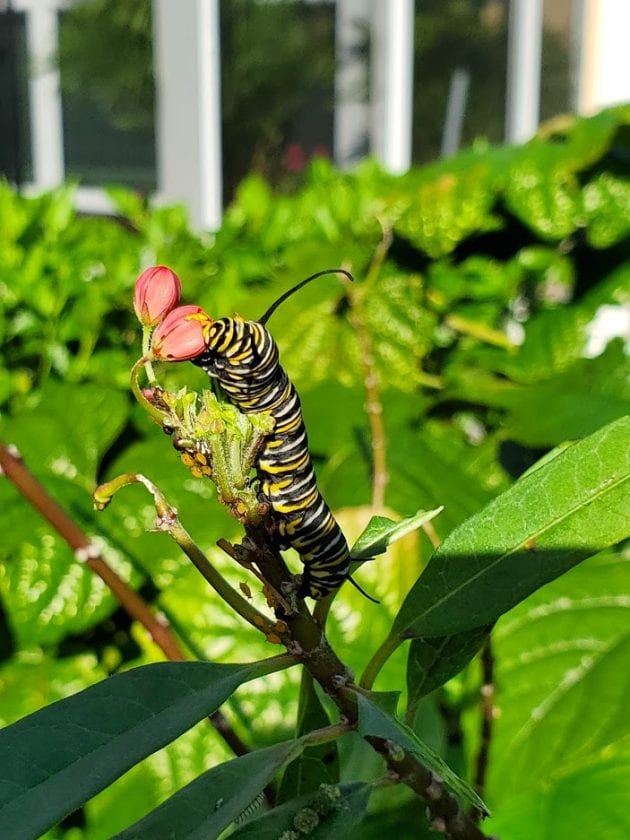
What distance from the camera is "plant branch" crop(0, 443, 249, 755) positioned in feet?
2.36

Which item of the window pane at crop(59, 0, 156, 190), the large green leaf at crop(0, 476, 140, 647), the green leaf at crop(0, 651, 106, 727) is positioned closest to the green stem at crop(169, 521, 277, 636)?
the large green leaf at crop(0, 476, 140, 647)

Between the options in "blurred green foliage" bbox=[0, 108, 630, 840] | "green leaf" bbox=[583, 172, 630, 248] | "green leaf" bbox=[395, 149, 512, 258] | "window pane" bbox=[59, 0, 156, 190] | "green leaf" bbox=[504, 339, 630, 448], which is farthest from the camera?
"window pane" bbox=[59, 0, 156, 190]

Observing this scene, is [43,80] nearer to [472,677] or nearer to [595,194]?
[595,194]

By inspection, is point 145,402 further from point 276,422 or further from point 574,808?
point 574,808

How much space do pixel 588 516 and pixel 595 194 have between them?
6.19 feet

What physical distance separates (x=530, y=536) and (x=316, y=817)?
21 centimetres

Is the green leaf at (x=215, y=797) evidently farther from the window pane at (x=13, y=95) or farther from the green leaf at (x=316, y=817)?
the window pane at (x=13, y=95)

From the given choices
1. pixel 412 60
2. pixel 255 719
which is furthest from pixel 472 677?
pixel 412 60

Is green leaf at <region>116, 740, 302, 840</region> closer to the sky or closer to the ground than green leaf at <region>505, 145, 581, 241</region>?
closer to the sky

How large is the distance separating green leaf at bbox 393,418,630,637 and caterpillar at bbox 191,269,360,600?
0.11 m

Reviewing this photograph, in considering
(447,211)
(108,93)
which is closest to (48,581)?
(447,211)

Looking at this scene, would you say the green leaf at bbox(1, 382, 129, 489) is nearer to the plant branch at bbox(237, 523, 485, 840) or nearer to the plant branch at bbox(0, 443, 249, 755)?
the plant branch at bbox(0, 443, 249, 755)

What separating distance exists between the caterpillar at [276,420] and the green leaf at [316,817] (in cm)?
17

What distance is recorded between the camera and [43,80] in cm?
458
